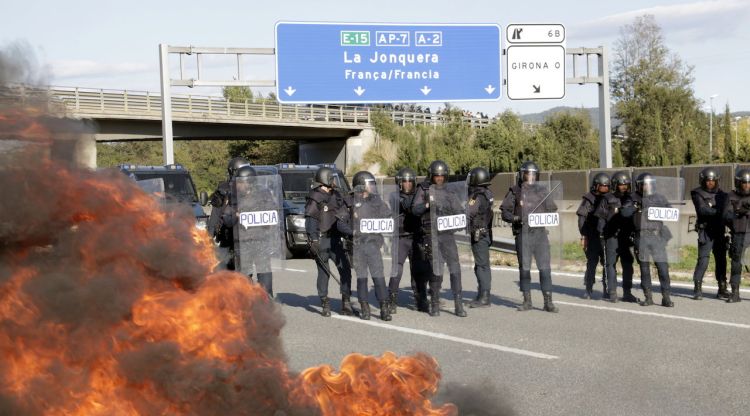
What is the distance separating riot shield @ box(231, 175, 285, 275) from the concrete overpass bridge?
2123 cm

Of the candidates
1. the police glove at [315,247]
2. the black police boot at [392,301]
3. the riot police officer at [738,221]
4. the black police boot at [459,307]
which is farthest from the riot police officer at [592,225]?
the police glove at [315,247]

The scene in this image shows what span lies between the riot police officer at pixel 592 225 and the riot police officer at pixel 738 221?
162 centimetres

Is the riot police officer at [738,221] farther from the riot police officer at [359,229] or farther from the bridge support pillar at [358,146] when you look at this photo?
the bridge support pillar at [358,146]

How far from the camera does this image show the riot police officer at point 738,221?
12164 mm

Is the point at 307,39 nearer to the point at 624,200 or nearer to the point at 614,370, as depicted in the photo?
the point at 624,200

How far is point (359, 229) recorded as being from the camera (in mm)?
11898

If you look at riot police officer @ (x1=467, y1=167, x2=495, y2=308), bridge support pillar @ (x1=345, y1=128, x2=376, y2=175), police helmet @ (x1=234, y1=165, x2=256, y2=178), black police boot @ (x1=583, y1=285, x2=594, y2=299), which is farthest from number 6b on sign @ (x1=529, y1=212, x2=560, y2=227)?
bridge support pillar @ (x1=345, y1=128, x2=376, y2=175)

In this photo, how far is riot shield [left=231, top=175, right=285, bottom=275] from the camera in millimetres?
11367

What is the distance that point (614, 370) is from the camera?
8.23 m

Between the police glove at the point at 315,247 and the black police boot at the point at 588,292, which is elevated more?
the police glove at the point at 315,247

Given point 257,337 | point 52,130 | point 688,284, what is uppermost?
point 52,130

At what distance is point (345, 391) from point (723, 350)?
579 cm

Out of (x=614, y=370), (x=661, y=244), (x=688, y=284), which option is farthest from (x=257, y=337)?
(x=688, y=284)

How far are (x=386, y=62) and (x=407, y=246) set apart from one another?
12.6 m
